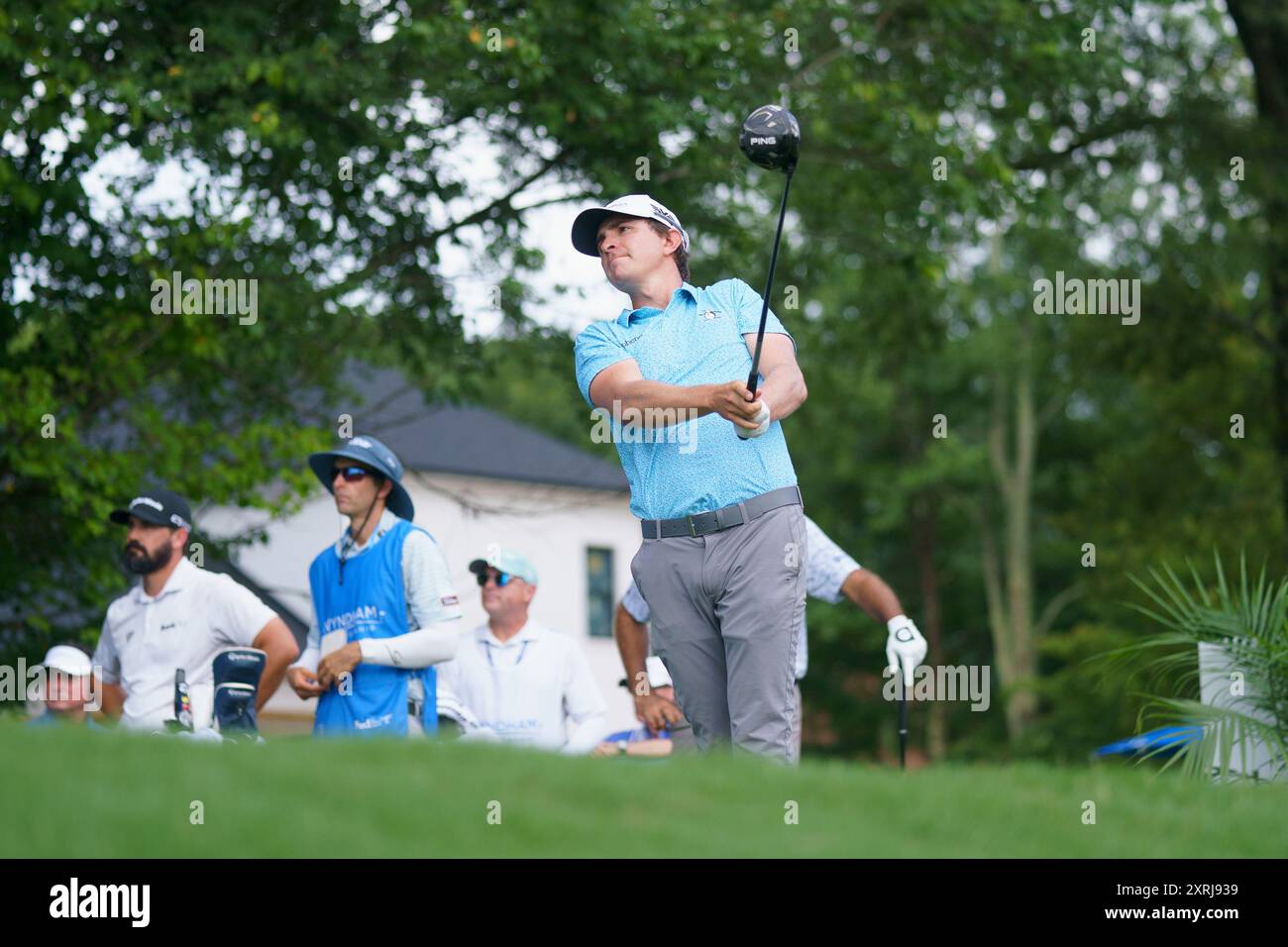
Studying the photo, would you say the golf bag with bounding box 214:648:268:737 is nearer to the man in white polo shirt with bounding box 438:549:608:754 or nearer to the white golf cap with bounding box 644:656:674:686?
the white golf cap with bounding box 644:656:674:686

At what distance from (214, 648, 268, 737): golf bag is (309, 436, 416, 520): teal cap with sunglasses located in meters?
1.30

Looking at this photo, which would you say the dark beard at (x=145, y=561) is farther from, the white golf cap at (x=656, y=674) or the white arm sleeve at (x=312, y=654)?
the white golf cap at (x=656, y=674)

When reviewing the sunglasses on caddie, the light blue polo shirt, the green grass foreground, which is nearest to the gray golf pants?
the light blue polo shirt


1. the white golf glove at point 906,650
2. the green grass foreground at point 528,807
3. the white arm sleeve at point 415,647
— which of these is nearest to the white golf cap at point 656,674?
the white arm sleeve at point 415,647

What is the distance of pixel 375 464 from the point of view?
8.26 metres

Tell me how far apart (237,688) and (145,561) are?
1645 mm

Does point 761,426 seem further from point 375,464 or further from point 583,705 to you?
point 583,705
